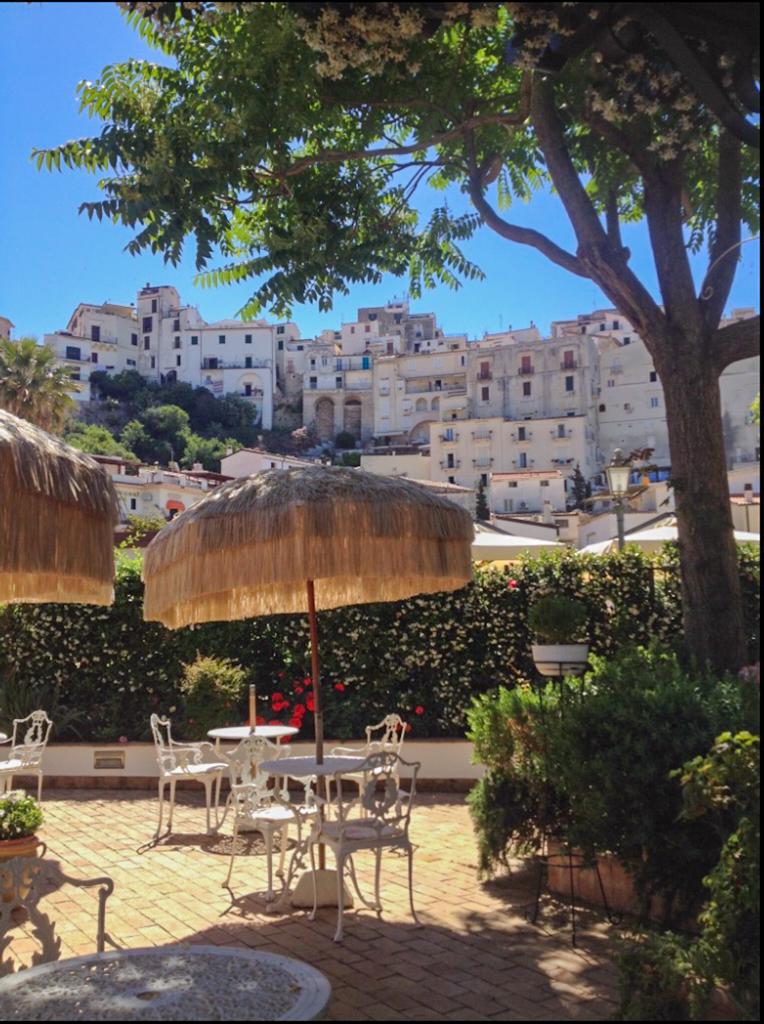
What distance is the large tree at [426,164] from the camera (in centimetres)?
689

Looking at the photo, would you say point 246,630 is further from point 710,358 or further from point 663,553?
point 710,358

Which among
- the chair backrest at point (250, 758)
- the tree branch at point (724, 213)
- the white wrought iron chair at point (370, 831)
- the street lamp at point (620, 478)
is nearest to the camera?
the white wrought iron chair at point (370, 831)

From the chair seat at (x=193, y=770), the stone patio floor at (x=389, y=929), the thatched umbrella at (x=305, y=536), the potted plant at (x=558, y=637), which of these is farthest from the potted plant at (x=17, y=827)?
the potted plant at (x=558, y=637)

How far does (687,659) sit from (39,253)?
18.6ft

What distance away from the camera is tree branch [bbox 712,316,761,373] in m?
6.83

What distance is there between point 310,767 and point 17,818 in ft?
6.33

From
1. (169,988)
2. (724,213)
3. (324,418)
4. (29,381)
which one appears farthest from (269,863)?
(324,418)

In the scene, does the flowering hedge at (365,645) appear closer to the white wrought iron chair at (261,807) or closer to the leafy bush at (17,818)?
the white wrought iron chair at (261,807)

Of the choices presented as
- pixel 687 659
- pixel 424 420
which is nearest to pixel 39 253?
pixel 687 659

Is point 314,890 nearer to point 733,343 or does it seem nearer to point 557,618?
point 557,618

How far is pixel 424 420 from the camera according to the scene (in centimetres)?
8638

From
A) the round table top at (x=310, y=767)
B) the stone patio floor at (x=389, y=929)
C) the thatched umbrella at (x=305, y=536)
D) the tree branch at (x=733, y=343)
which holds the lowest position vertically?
the stone patio floor at (x=389, y=929)

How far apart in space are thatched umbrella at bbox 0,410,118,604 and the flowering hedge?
5.82m

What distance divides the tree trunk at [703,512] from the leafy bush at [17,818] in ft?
15.5
